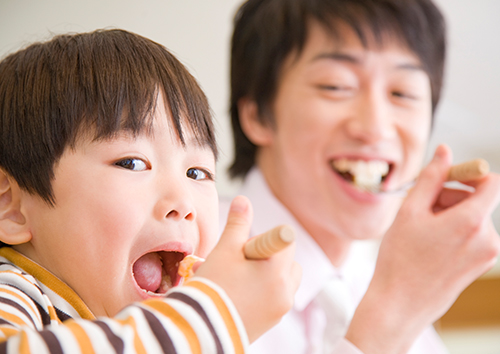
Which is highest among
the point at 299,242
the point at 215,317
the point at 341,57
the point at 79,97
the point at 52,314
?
the point at 341,57

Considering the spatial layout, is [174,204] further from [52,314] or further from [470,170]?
[470,170]

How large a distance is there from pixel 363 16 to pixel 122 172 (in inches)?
28.6

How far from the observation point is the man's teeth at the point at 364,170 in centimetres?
102

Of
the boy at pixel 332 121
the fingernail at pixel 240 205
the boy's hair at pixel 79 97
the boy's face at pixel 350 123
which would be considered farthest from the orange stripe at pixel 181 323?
the boy's face at pixel 350 123

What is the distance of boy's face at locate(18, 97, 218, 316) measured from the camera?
1.68 ft

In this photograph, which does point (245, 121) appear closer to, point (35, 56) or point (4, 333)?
point (35, 56)

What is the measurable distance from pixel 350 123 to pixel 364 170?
109mm

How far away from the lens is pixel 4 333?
39 centimetres

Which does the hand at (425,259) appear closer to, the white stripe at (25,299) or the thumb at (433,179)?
the thumb at (433,179)

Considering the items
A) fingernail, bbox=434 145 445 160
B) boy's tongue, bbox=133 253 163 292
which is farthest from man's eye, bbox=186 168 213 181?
fingernail, bbox=434 145 445 160

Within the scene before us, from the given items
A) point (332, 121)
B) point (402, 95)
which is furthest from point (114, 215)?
point (402, 95)

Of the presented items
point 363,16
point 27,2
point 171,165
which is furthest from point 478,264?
point 27,2

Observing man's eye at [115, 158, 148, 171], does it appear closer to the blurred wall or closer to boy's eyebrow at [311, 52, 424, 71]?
the blurred wall

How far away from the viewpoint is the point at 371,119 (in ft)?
3.22
